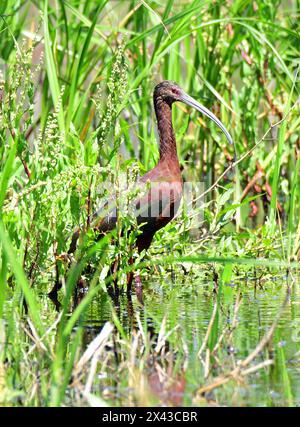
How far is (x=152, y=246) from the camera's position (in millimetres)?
6395

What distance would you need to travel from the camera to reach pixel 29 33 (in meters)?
7.34

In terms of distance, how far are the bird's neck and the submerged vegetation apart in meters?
0.16

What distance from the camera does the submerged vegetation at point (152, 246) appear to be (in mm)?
3742

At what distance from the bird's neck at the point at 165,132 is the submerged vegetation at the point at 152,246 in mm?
162

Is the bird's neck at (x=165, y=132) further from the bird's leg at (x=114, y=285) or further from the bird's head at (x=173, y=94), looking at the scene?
the bird's leg at (x=114, y=285)

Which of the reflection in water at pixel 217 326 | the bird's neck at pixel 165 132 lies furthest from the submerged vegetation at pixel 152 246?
the bird's neck at pixel 165 132

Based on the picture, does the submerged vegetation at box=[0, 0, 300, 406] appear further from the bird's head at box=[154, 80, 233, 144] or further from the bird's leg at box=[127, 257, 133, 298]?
the bird's head at box=[154, 80, 233, 144]

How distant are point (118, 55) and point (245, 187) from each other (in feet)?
9.09

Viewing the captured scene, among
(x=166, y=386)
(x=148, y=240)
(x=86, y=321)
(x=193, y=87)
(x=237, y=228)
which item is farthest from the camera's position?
(x=193, y=87)

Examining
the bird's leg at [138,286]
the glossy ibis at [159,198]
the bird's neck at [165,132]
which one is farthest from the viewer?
the bird's neck at [165,132]

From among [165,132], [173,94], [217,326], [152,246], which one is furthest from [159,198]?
[217,326]

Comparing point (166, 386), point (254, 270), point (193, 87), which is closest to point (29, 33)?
point (193, 87)

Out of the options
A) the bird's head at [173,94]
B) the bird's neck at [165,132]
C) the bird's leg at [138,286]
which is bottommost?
the bird's leg at [138,286]
